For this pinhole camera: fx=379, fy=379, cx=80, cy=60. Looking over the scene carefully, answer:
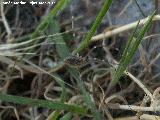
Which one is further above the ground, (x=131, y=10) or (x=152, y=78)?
(x=131, y=10)

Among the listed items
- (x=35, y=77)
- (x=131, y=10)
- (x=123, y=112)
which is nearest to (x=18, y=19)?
(x=35, y=77)

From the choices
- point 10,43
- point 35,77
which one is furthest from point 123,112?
point 10,43

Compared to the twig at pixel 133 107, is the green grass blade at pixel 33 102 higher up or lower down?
higher up

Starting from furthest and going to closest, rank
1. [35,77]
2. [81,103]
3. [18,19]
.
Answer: [18,19]
[35,77]
[81,103]

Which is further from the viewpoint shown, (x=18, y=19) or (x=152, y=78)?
(x=18, y=19)

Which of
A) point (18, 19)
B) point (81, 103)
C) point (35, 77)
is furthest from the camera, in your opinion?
point (18, 19)

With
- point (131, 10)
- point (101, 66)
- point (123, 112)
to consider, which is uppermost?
point (131, 10)

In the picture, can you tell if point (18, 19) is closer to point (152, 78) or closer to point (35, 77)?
point (35, 77)

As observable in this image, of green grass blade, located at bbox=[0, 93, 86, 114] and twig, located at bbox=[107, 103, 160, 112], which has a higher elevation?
green grass blade, located at bbox=[0, 93, 86, 114]

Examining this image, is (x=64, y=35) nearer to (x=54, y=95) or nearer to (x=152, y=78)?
(x=54, y=95)
